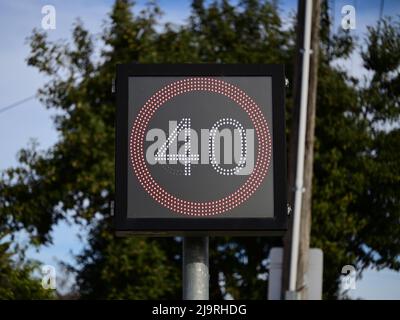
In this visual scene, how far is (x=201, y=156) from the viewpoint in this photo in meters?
6.89

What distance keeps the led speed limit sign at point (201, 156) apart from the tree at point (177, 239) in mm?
20386

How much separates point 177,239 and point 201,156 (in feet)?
71.7

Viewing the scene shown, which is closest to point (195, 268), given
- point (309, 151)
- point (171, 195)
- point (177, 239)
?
point (171, 195)

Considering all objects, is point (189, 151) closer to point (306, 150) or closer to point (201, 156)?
point (201, 156)

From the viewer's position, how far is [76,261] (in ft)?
93.8

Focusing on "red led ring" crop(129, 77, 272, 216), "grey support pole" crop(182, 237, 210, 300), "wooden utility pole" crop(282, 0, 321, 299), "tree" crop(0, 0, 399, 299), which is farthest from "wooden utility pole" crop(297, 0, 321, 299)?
"tree" crop(0, 0, 399, 299)

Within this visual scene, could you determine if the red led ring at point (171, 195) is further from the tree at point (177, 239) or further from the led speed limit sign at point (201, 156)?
the tree at point (177, 239)

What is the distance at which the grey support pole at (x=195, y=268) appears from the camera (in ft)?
24.3

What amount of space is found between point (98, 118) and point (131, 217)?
21090 mm

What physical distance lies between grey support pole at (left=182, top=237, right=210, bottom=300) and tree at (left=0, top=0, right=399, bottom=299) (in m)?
19.9

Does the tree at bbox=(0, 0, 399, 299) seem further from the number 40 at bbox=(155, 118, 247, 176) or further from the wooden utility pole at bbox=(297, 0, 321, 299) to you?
the number 40 at bbox=(155, 118, 247, 176)

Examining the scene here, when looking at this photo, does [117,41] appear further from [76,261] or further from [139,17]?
[76,261]
